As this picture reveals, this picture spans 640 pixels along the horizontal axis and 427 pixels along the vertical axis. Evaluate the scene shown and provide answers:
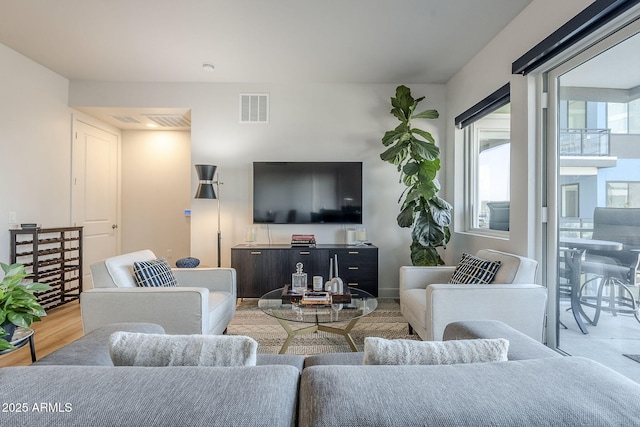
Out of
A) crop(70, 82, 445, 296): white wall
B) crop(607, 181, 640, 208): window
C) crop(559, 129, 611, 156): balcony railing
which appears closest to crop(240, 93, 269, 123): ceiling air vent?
crop(70, 82, 445, 296): white wall

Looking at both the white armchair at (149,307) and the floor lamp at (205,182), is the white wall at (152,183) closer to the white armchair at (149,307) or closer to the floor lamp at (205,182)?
the floor lamp at (205,182)

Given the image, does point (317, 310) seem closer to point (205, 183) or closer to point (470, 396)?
point (470, 396)

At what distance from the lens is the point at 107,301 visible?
201cm

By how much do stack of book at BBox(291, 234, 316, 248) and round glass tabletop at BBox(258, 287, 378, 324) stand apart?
4.36 feet

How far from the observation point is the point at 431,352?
85cm

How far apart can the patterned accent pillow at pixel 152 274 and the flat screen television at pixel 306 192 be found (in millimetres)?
1627

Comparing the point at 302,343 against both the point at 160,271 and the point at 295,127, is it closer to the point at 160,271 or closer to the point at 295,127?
the point at 160,271

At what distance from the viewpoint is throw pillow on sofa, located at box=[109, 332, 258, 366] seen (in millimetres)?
845

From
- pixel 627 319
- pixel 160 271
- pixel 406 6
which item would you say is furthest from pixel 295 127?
pixel 627 319

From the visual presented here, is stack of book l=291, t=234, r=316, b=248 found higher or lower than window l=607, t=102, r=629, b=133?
lower

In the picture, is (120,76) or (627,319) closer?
(627,319)

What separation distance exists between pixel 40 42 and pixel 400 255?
4519 millimetres

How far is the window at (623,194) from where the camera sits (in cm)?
182

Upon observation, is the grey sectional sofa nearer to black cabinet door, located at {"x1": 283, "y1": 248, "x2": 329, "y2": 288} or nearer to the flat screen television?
black cabinet door, located at {"x1": 283, "y1": 248, "x2": 329, "y2": 288}
